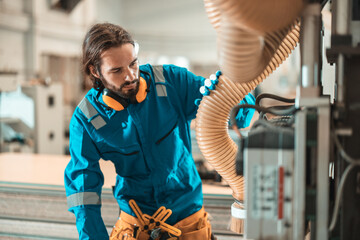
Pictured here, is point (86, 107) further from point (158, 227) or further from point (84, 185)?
point (158, 227)

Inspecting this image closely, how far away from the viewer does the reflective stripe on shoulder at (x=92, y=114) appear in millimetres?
1551

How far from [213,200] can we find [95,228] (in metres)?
0.80

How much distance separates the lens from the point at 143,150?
160cm

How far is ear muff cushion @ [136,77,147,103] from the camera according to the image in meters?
1.57

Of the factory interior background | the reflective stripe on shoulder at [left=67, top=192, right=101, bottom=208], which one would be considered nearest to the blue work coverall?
the reflective stripe on shoulder at [left=67, top=192, right=101, bottom=208]

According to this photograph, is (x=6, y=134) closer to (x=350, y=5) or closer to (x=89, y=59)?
(x=89, y=59)

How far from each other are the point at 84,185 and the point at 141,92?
0.41 meters

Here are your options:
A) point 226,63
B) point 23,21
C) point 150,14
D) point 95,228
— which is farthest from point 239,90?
point 150,14

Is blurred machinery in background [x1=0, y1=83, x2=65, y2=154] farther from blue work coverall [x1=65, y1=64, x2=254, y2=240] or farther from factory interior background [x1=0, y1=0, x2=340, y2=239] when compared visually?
blue work coverall [x1=65, y1=64, x2=254, y2=240]

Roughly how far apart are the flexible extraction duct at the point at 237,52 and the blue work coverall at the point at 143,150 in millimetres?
174

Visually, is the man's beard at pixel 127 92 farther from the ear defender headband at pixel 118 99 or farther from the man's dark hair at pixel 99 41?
the man's dark hair at pixel 99 41

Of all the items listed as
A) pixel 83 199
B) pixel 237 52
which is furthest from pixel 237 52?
pixel 83 199

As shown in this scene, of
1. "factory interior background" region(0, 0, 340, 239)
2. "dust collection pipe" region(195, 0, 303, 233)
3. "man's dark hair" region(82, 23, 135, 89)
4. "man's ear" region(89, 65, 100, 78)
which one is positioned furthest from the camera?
"factory interior background" region(0, 0, 340, 239)

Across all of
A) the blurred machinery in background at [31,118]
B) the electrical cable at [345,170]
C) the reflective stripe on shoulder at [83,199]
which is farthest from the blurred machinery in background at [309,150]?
the blurred machinery in background at [31,118]
